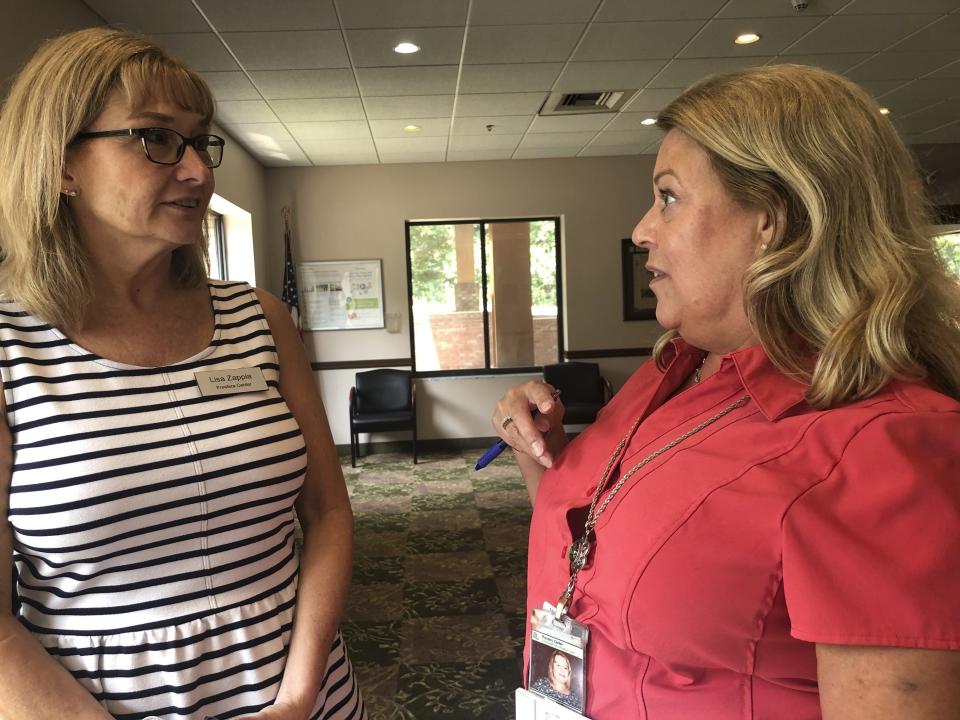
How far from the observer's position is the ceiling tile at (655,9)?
3.62m

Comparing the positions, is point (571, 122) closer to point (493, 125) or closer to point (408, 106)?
point (493, 125)

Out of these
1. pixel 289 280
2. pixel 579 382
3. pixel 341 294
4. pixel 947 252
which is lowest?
pixel 579 382

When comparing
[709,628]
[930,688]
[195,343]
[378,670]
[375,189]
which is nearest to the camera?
[930,688]

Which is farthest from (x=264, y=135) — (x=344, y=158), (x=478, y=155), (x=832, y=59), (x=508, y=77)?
(x=832, y=59)

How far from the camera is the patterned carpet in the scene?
2.79 metres

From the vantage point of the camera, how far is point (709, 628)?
80 cm

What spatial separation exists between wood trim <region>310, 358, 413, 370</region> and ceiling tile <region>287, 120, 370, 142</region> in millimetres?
2464

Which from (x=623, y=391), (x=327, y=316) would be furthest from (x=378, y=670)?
(x=327, y=316)

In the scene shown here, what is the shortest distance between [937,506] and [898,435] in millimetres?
86

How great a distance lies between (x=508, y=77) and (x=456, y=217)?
9.13 ft

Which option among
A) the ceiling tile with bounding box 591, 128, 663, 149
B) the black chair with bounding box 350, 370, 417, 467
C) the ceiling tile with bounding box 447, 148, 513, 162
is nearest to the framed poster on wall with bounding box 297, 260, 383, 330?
the black chair with bounding box 350, 370, 417, 467

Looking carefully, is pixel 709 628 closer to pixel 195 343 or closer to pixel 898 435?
pixel 898 435

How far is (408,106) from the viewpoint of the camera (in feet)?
17.1

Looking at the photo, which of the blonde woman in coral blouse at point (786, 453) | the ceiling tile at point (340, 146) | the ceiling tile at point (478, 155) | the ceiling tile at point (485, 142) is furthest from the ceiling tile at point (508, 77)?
the blonde woman in coral blouse at point (786, 453)
